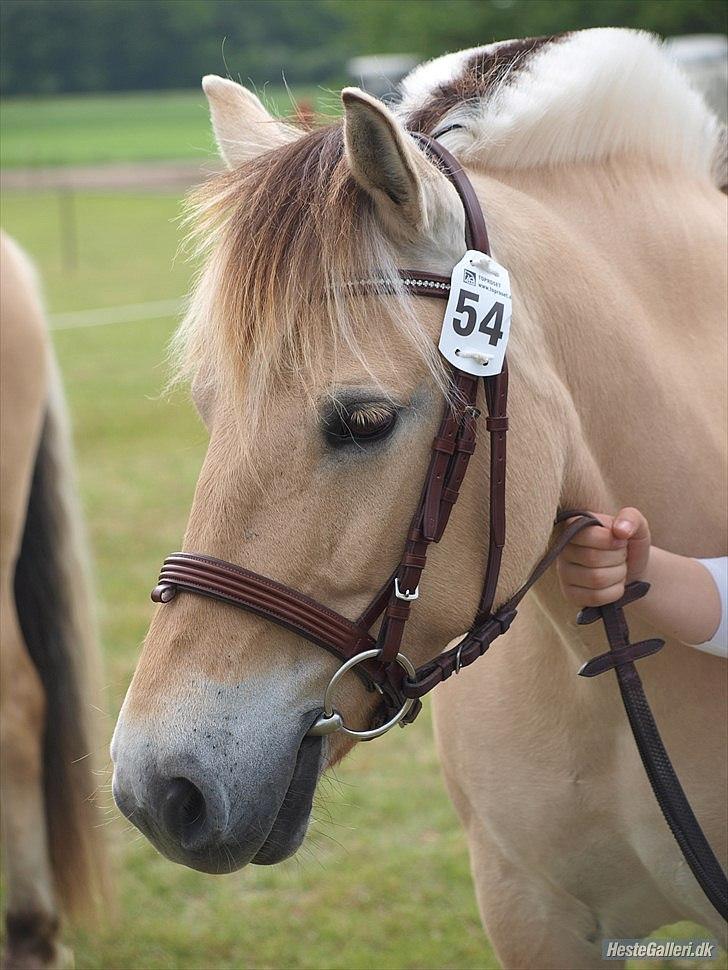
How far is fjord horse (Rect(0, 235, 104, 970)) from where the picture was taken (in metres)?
2.78

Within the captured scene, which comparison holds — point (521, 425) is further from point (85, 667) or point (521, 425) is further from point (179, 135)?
point (179, 135)

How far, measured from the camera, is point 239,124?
169cm

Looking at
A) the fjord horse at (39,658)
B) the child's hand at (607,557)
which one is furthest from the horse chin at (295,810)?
the fjord horse at (39,658)

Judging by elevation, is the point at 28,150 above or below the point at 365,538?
below

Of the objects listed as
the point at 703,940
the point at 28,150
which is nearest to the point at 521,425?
the point at 703,940

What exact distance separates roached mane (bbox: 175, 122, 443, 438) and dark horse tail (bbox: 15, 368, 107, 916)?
1.83 metres

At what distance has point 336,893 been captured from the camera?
3193mm

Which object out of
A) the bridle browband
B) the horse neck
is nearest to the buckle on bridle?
the bridle browband

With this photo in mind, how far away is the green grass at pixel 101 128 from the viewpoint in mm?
34719

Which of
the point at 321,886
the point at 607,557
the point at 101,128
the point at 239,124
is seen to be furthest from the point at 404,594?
the point at 101,128

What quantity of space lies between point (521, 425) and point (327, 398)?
0.29 m

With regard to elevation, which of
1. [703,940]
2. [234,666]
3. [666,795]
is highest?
[234,666]

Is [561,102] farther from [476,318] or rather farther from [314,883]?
[314,883]

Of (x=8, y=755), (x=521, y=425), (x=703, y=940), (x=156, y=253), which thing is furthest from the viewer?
(x=156, y=253)
